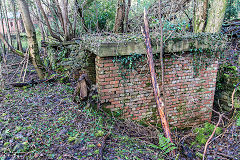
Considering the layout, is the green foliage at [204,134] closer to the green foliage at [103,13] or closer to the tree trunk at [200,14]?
the tree trunk at [200,14]

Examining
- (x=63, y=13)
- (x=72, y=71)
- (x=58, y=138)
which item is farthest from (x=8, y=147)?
(x=63, y=13)

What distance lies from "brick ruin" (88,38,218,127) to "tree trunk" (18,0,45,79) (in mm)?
2668

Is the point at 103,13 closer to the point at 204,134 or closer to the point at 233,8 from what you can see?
the point at 204,134

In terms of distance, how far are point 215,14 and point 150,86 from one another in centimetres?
416

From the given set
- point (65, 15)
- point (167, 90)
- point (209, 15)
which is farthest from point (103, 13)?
point (167, 90)

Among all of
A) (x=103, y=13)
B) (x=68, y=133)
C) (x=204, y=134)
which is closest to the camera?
(x=68, y=133)

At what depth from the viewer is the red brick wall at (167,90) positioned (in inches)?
162

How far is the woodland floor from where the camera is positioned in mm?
2725

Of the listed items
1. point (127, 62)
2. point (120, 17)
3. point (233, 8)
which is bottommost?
point (127, 62)

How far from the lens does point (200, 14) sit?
643cm

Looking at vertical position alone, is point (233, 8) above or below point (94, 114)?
above

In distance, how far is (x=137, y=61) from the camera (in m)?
4.19

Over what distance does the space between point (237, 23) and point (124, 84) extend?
7251 mm

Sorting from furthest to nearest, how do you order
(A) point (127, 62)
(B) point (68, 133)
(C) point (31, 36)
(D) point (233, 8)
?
(D) point (233, 8) → (C) point (31, 36) → (A) point (127, 62) → (B) point (68, 133)
